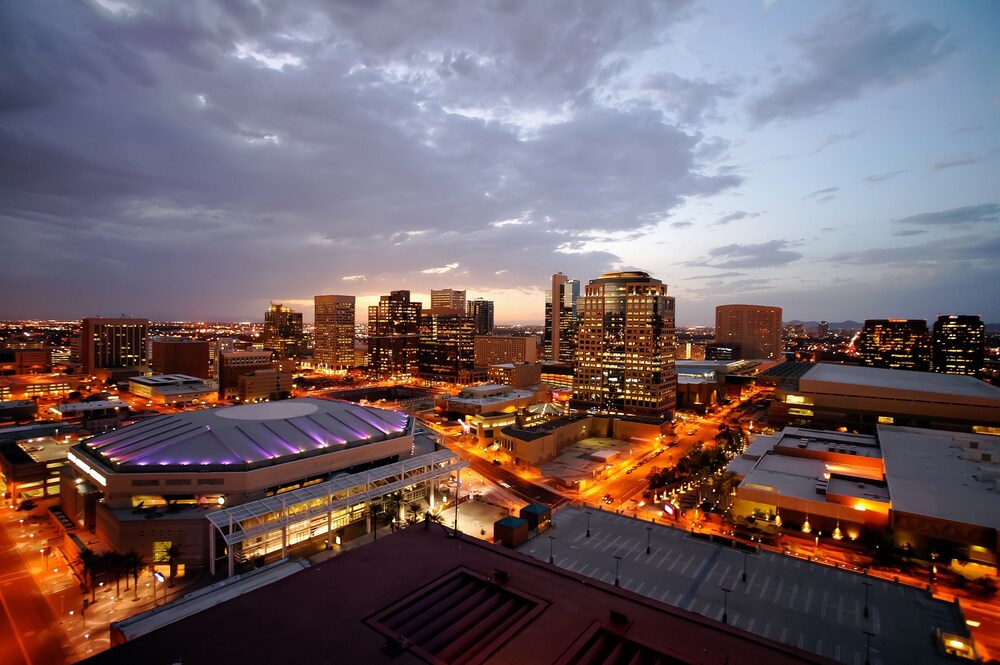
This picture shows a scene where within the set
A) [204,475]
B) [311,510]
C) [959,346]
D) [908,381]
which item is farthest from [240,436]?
[959,346]

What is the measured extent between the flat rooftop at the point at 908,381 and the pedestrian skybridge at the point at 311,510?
79.3 meters

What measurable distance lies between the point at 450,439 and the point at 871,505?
6717 cm

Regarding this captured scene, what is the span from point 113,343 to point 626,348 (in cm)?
17050

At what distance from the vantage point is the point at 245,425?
54656 mm

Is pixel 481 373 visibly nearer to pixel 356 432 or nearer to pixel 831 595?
pixel 356 432

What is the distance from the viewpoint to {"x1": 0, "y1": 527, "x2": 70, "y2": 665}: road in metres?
29.9

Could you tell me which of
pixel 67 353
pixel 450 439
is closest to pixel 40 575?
pixel 450 439

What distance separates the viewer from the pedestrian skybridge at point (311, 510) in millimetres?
41656

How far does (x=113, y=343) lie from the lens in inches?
6220

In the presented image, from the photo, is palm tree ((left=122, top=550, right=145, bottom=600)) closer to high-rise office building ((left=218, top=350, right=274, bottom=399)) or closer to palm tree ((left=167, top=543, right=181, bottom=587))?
palm tree ((left=167, top=543, right=181, bottom=587))

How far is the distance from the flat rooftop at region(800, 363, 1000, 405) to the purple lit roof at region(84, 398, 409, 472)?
277ft

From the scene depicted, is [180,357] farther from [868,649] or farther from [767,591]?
[868,649]

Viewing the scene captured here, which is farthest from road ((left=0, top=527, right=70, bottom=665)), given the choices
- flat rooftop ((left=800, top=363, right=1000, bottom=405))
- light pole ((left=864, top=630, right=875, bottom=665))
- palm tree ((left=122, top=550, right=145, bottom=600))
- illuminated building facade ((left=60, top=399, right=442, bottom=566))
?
flat rooftop ((left=800, top=363, right=1000, bottom=405))

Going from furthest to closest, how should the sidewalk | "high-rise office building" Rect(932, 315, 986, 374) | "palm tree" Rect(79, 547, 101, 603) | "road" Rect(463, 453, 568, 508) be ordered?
"high-rise office building" Rect(932, 315, 986, 374) < "road" Rect(463, 453, 568, 508) < "palm tree" Rect(79, 547, 101, 603) < the sidewalk
